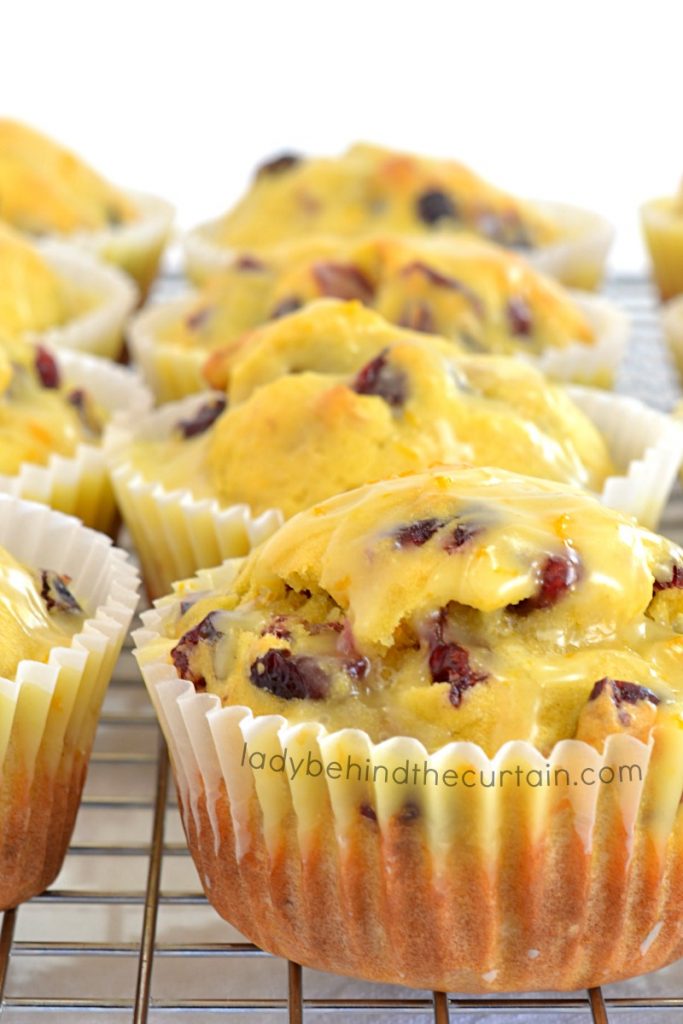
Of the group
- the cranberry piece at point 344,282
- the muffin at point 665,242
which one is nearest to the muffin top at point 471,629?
the cranberry piece at point 344,282

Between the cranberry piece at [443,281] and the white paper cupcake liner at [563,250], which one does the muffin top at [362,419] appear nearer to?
the cranberry piece at [443,281]

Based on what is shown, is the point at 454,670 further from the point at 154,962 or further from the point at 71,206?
the point at 71,206

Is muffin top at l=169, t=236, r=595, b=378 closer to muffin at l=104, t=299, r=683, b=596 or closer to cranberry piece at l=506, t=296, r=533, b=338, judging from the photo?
cranberry piece at l=506, t=296, r=533, b=338

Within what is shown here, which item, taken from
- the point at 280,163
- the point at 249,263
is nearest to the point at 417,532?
the point at 249,263

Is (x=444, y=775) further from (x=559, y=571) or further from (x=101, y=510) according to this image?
(x=101, y=510)

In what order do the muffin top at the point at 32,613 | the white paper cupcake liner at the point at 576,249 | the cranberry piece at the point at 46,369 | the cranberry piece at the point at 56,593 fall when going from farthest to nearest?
1. the white paper cupcake liner at the point at 576,249
2. the cranberry piece at the point at 46,369
3. the cranberry piece at the point at 56,593
4. the muffin top at the point at 32,613

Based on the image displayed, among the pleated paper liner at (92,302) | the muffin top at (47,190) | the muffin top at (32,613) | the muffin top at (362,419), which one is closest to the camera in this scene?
the muffin top at (32,613)

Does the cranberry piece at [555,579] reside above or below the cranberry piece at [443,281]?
above
